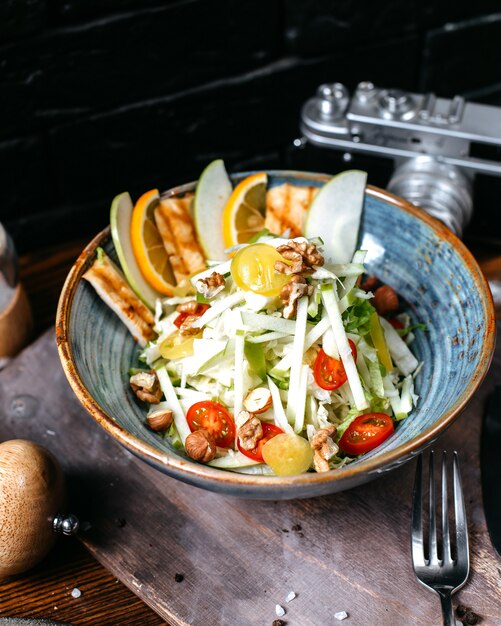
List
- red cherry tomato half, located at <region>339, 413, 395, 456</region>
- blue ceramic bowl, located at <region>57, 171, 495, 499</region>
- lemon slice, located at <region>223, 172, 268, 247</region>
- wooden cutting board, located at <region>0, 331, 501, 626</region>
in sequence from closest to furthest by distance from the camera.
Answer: blue ceramic bowl, located at <region>57, 171, 495, 499</region> < wooden cutting board, located at <region>0, 331, 501, 626</region> < red cherry tomato half, located at <region>339, 413, 395, 456</region> < lemon slice, located at <region>223, 172, 268, 247</region>

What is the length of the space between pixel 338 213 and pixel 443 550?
A: 865 millimetres

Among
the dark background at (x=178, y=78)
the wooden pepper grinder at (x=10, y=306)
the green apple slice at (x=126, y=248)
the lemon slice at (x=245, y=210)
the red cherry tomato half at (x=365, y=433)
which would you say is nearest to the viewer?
the red cherry tomato half at (x=365, y=433)

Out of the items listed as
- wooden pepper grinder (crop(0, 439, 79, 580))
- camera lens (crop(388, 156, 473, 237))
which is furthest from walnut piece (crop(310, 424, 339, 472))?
camera lens (crop(388, 156, 473, 237))

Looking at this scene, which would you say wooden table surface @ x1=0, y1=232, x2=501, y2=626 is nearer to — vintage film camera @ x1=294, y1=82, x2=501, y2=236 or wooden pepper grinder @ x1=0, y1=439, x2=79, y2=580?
wooden pepper grinder @ x1=0, y1=439, x2=79, y2=580

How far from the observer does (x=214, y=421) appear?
5.90ft

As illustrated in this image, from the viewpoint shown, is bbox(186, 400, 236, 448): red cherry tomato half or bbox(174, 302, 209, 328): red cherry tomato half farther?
bbox(174, 302, 209, 328): red cherry tomato half

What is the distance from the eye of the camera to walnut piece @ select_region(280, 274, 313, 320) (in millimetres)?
1773

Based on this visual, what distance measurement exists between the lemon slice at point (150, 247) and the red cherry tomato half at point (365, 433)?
0.61m

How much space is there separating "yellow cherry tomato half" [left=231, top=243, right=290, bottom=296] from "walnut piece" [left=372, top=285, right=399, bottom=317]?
0.32 meters

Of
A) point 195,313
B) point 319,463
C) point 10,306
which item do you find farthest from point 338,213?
point 10,306

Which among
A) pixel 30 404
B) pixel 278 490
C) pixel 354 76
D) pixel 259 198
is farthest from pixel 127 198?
pixel 354 76

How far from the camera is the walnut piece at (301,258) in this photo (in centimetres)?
180

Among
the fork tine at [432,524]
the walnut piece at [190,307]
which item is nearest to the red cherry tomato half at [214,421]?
the walnut piece at [190,307]

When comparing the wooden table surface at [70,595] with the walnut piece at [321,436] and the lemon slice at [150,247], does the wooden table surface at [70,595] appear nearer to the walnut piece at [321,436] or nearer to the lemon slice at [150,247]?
the walnut piece at [321,436]
